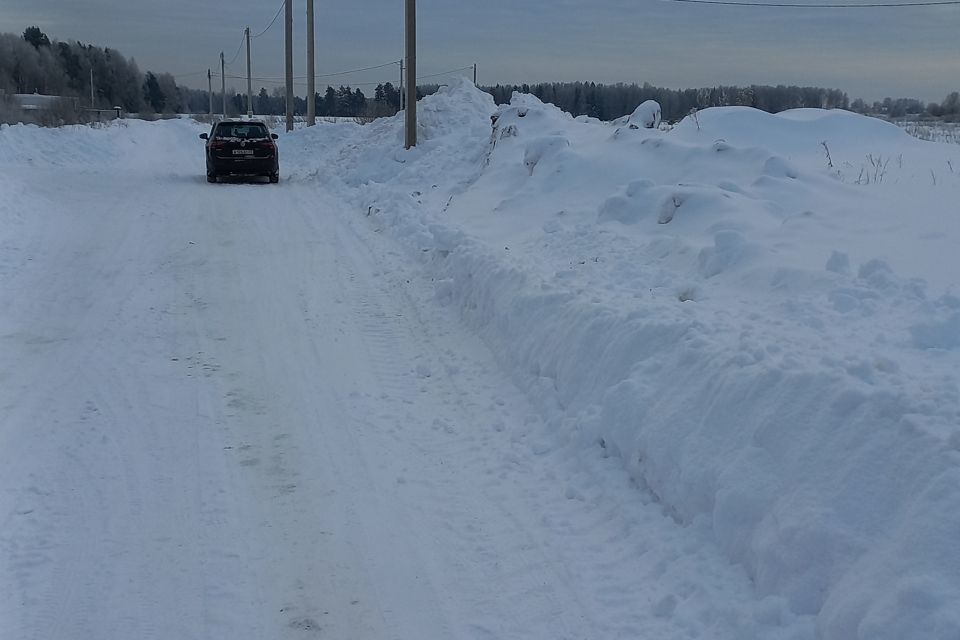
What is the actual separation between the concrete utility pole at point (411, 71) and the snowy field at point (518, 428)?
409 inches

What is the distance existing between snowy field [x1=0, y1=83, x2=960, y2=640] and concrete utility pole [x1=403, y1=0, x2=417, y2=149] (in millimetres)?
10382

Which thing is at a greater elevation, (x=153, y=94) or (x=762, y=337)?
(x=153, y=94)

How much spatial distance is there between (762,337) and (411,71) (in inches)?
685

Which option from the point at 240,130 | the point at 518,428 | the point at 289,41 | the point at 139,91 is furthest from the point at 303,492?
the point at 139,91

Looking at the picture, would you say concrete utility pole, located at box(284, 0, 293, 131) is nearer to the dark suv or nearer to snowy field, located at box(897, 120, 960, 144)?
the dark suv

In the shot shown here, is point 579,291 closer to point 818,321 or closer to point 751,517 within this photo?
point 818,321

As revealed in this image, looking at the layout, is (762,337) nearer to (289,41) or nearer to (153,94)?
(289,41)

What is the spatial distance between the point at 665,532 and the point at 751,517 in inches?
21.7

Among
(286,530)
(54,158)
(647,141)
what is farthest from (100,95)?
(286,530)

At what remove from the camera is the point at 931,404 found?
420 centimetres

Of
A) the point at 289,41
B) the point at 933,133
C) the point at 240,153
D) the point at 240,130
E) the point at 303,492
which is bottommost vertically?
the point at 303,492

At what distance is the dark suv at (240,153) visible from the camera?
21.7 meters

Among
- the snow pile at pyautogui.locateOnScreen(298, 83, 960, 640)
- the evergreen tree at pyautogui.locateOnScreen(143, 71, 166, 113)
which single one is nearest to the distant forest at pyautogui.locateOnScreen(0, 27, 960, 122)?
the evergreen tree at pyautogui.locateOnScreen(143, 71, 166, 113)

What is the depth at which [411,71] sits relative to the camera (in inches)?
848
